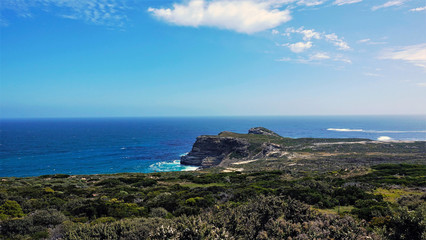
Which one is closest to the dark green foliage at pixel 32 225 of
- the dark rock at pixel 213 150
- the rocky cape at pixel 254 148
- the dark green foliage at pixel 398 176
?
the dark green foliage at pixel 398 176

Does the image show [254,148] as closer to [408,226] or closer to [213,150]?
[213,150]

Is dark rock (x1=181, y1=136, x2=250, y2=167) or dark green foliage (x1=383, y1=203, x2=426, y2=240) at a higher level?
dark green foliage (x1=383, y1=203, x2=426, y2=240)

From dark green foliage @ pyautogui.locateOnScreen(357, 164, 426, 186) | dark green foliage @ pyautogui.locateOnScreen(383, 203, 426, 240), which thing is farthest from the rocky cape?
dark green foliage @ pyautogui.locateOnScreen(383, 203, 426, 240)

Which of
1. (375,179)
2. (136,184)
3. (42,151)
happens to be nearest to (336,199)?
(375,179)

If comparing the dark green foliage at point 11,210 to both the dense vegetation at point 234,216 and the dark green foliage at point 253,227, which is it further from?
the dark green foliage at point 253,227

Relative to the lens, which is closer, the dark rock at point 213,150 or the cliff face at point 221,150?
the cliff face at point 221,150

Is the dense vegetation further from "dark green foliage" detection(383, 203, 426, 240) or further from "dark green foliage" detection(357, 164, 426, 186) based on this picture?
"dark green foliage" detection(357, 164, 426, 186)

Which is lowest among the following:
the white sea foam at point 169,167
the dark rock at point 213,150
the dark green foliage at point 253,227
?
the white sea foam at point 169,167

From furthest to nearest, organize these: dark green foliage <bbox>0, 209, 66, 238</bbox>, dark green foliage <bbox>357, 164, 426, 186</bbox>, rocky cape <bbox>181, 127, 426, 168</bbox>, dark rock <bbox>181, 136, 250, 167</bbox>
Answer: dark rock <bbox>181, 136, 250, 167</bbox>, rocky cape <bbox>181, 127, 426, 168</bbox>, dark green foliage <bbox>357, 164, 426, 186</bbox>, dark green foliage <bbox>0, 209, 66, 238</bbox>

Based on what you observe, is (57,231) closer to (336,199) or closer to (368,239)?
(368,239)
